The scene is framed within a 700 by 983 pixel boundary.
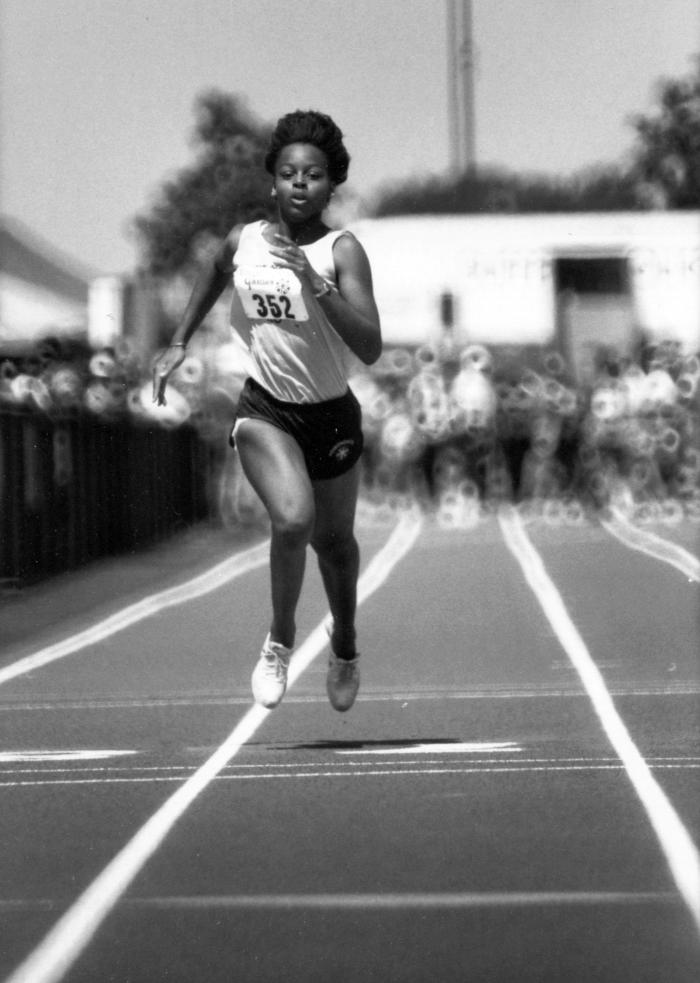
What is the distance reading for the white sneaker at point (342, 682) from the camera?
8904 millimetres

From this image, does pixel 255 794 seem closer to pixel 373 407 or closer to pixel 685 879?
pixel 685 879

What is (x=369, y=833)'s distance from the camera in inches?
303

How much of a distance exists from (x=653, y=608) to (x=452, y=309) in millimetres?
17793

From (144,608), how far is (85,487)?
3.04m

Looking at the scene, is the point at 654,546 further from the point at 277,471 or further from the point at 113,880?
the point at 113,880

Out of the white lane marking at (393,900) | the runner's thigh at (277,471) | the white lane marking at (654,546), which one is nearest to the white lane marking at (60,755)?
the runner's thigh at (277,471)

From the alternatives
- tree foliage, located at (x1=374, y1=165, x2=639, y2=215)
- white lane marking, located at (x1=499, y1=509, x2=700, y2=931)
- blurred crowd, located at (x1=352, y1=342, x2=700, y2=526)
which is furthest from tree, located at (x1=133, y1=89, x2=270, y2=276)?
tree foliage, located at (x1=374, y1=165, x2=639, y2=215)

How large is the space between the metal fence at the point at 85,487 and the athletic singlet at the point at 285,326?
28.8 feet

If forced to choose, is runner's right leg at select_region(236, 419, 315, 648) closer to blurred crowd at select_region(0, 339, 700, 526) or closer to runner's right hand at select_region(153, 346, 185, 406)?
runner's right hand at select_region(153, 346, 185, 406)

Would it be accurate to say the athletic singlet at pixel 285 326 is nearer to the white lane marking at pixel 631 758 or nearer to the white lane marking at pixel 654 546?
Result: the white lane marking at pixel 631 758

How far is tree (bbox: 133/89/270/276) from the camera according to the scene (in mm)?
9648

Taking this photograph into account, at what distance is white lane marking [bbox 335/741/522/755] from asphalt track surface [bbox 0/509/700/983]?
0.07 feet

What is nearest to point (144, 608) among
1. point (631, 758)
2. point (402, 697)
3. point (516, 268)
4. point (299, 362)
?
point (402, 697)

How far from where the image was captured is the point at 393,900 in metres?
6.57
